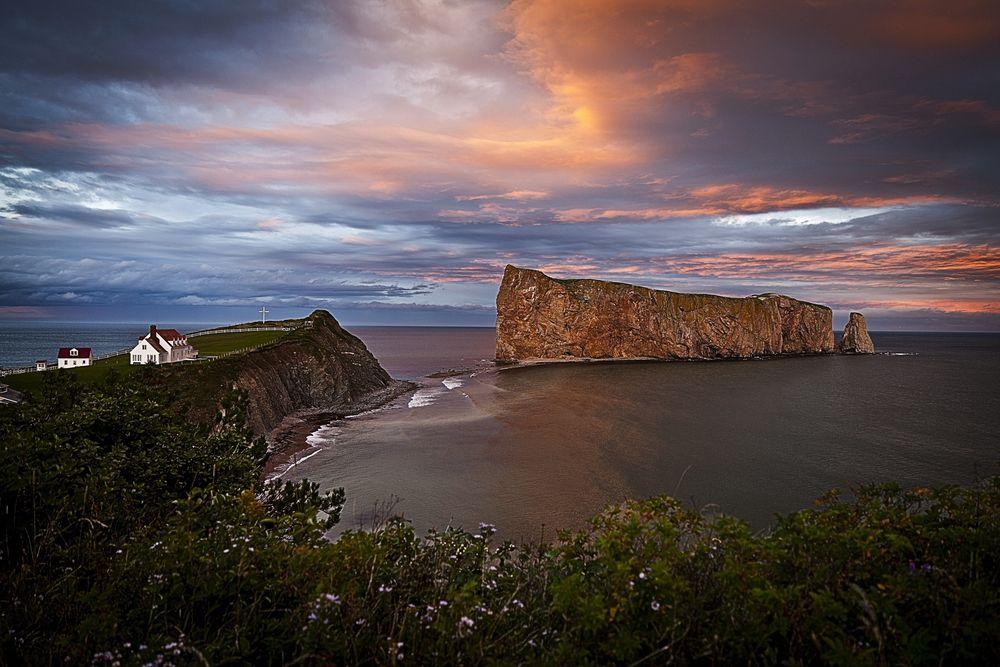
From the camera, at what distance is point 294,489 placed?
37.4ft

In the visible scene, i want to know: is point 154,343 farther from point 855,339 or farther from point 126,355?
point 855,339

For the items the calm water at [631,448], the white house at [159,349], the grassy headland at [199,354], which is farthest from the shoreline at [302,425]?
the white house at [159,349]

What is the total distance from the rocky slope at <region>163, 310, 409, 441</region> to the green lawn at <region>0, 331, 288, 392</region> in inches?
136

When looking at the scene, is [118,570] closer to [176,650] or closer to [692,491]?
[176,650]

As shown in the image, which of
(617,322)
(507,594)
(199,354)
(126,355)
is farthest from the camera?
(617,322)

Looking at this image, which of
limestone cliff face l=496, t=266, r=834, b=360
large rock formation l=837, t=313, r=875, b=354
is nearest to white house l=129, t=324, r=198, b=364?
limestone cliff face l=496, t=266, r=834, b=360

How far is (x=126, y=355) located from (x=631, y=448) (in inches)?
1999

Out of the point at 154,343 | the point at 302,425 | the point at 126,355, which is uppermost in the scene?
the point at 154,343

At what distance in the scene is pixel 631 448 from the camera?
3231 cm

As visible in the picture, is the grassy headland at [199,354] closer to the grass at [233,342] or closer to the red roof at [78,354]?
the grass at [233,342]

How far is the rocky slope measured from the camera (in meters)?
32.9

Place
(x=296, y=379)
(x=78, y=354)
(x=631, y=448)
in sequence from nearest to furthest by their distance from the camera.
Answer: (x=631, y=448)
(x=296, y=379)
(x=78, y=354)

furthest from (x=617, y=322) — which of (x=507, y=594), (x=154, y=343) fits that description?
(x=507, y=594)

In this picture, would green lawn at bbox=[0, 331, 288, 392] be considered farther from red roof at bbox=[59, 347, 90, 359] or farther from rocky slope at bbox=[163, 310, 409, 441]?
rocky slope at bbox=[163, 310, 409, 441]
